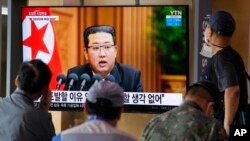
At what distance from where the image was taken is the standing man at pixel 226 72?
4.70m

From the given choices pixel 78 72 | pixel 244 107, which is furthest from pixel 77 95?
pixel 244 107

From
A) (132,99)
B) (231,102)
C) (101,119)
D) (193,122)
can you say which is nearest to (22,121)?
(101,119)

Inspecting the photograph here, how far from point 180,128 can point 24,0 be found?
3.69m

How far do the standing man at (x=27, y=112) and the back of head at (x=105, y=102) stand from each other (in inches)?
21.9

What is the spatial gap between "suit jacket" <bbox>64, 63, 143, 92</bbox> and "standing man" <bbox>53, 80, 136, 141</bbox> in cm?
307

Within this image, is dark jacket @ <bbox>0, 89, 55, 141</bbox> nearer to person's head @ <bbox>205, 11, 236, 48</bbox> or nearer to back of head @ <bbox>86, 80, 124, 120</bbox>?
back of head @ <bbox>86, 80, 124, 120</bbox>

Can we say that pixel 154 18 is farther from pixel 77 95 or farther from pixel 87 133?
pixel 87 133

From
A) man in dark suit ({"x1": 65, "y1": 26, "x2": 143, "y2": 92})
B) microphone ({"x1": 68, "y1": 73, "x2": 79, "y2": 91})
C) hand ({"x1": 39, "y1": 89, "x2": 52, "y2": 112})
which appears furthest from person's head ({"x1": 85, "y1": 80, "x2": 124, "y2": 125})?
microphone ({"x1": 68, "y1": 73, "x2": 79, "y2": 91})

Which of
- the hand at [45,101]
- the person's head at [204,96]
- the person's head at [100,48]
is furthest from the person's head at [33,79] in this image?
the person's head at [100,48]

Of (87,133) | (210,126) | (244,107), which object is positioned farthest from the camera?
(244,107)

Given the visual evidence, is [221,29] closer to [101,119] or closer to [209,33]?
[209,33]

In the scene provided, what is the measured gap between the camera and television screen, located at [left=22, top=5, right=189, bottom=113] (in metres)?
6.11

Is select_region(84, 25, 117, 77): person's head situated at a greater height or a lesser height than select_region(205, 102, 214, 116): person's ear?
greater

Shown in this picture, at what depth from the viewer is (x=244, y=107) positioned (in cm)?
477
